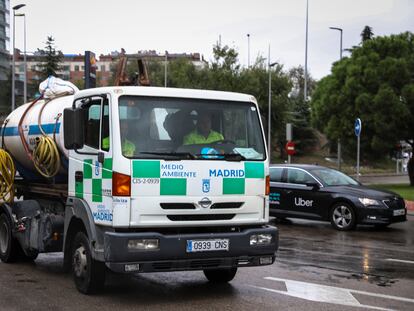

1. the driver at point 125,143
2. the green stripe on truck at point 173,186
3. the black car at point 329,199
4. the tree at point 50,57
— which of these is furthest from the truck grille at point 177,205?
the tree at point 50,57

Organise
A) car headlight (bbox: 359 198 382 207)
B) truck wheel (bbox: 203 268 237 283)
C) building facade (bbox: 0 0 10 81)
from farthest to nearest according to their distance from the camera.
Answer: building facade (bbox: 0 0 10 81) < car headlight (bbox: 359 198 382 207) < truck wheel (bbox: 203 268 237 283)

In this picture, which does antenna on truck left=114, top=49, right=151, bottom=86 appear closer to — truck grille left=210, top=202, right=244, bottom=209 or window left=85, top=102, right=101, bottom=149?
window left=85, top=102, right=101, bottom=149

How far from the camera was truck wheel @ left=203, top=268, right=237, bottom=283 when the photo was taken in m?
8.27

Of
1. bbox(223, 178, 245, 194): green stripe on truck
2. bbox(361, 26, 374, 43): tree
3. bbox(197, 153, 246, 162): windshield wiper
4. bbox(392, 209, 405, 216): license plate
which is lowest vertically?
bbox(392, 209, 405, 216): license plate

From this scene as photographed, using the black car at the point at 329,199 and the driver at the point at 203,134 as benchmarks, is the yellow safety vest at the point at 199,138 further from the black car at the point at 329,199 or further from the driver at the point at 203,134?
the black car at the point at 329,199

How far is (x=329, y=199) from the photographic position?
48.3ft

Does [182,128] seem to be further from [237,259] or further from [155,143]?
[237,259]

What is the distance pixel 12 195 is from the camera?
394 inches

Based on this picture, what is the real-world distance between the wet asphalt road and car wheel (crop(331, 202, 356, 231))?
298 cm

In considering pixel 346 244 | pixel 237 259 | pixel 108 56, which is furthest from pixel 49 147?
pixel 108 56

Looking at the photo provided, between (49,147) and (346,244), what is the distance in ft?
20.5

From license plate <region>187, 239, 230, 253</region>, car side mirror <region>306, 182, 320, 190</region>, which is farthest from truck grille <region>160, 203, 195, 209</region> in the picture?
car side mirror <region>306, 182, 320, 190</region>

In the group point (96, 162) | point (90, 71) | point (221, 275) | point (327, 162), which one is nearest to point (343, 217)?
point (90, 71)

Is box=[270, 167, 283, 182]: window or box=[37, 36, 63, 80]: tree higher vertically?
box=[37, 36, 63, 80]: tree
